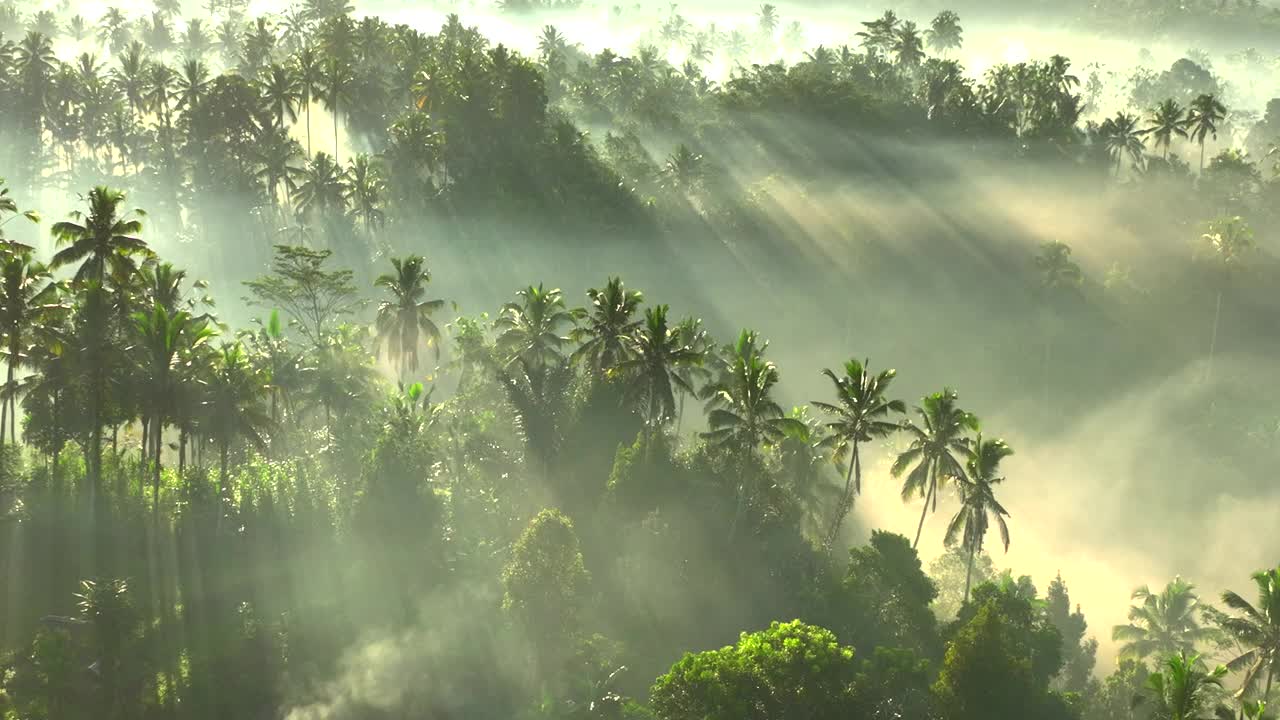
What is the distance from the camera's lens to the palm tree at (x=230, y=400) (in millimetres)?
67562

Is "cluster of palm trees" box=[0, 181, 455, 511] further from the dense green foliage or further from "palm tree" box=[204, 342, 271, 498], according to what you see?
the dense green foliage

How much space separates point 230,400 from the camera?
68.1 metres

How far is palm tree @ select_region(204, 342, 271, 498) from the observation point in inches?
2660

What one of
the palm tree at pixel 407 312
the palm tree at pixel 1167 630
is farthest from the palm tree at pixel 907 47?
the palm tree at pixel 407 312

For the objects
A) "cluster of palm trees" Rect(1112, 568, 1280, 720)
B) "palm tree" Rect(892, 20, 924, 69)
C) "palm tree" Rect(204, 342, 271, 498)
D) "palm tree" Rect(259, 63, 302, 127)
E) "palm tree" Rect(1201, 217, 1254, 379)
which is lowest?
"cluster of palm trees" Rect(1112, 568, 1280, 720)

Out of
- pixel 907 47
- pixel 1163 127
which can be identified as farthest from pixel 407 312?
pixel 907 47

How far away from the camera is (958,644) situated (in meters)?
54.2

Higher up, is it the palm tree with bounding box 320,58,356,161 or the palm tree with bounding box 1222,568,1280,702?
the palm tree with bounding box 320,58,356,161

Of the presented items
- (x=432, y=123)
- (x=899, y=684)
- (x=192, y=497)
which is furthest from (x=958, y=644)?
(x=432, y=123)

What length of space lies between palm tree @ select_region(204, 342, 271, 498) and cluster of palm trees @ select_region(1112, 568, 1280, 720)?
55.0 meters

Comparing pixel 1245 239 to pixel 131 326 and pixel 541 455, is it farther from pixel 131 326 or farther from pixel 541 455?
pixel 131 326

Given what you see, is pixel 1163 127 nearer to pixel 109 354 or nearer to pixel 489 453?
pixel 489 453

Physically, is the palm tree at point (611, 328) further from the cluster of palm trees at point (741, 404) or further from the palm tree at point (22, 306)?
the palm tree at point (22, 306)

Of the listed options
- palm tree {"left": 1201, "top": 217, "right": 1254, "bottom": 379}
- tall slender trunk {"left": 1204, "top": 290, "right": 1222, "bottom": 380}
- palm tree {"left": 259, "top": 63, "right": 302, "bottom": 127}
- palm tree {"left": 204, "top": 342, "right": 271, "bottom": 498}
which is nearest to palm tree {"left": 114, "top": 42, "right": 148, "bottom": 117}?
palm tree {"left": 259, "top": 63, "right": 302, "bottom": 127}
